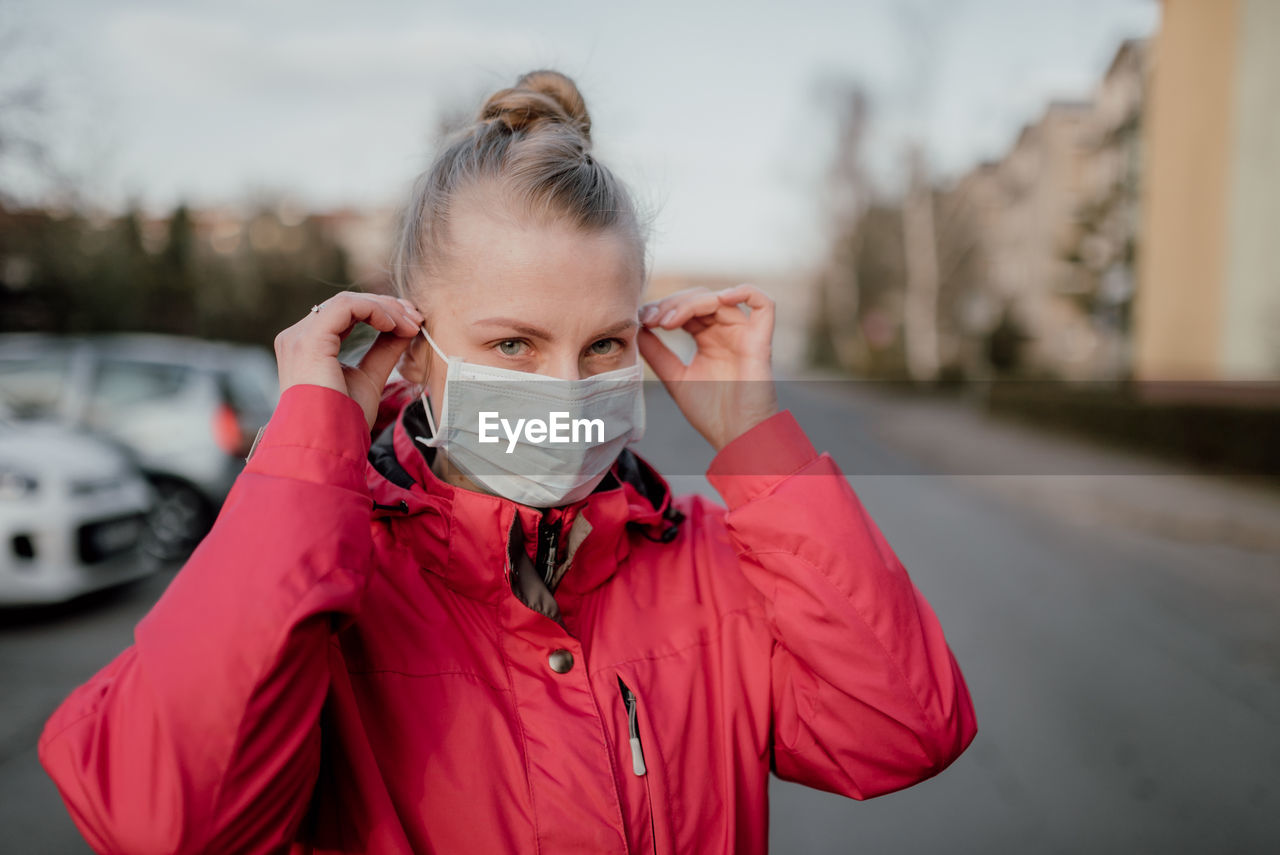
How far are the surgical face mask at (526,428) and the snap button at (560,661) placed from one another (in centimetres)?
34

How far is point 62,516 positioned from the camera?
5508 millimetres

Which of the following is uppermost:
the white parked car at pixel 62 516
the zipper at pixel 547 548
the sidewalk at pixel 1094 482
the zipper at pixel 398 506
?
the zipper at pixel 398 506

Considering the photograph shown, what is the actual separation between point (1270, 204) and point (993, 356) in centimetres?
1513

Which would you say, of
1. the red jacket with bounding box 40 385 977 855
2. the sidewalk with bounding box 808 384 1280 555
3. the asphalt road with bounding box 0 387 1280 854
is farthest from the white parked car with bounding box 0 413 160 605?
the sidewalk with bounding box 808 384 1280 555

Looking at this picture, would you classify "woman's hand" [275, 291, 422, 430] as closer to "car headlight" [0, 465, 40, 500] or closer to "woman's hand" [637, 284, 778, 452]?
"woman's hand" [637, 284, 778, 452]

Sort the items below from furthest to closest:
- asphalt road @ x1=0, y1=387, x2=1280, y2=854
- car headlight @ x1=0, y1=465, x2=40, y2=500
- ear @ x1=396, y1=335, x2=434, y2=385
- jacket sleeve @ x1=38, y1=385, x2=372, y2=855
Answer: car headlight @ x1=0, y1=465, x2=40, y2=500 → asphalt road @ x1=0, y1=387, x2=1280, y2=854 → ear @ x1=396, y1=335, x2=434, y2=385 → jacket sleeve @ x1=38, y1=385, x2=372, y2=855

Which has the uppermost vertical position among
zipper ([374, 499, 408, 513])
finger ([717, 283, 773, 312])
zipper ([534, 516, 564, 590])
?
finger ([717, 283, 773, 312])

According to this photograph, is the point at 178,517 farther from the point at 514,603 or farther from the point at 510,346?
the point at 514,603

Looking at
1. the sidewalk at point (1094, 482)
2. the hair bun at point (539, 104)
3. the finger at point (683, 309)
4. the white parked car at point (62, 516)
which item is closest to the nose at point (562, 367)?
the finger at point (683, 309)

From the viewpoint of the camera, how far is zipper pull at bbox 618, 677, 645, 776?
146 cm

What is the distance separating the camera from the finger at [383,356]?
160 centimetres

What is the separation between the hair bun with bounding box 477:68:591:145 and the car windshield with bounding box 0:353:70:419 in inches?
284

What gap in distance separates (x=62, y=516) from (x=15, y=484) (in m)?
0.32

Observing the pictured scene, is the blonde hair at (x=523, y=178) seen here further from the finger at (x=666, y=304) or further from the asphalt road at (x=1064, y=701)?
the asphalt road at (x=1064, y=701)
